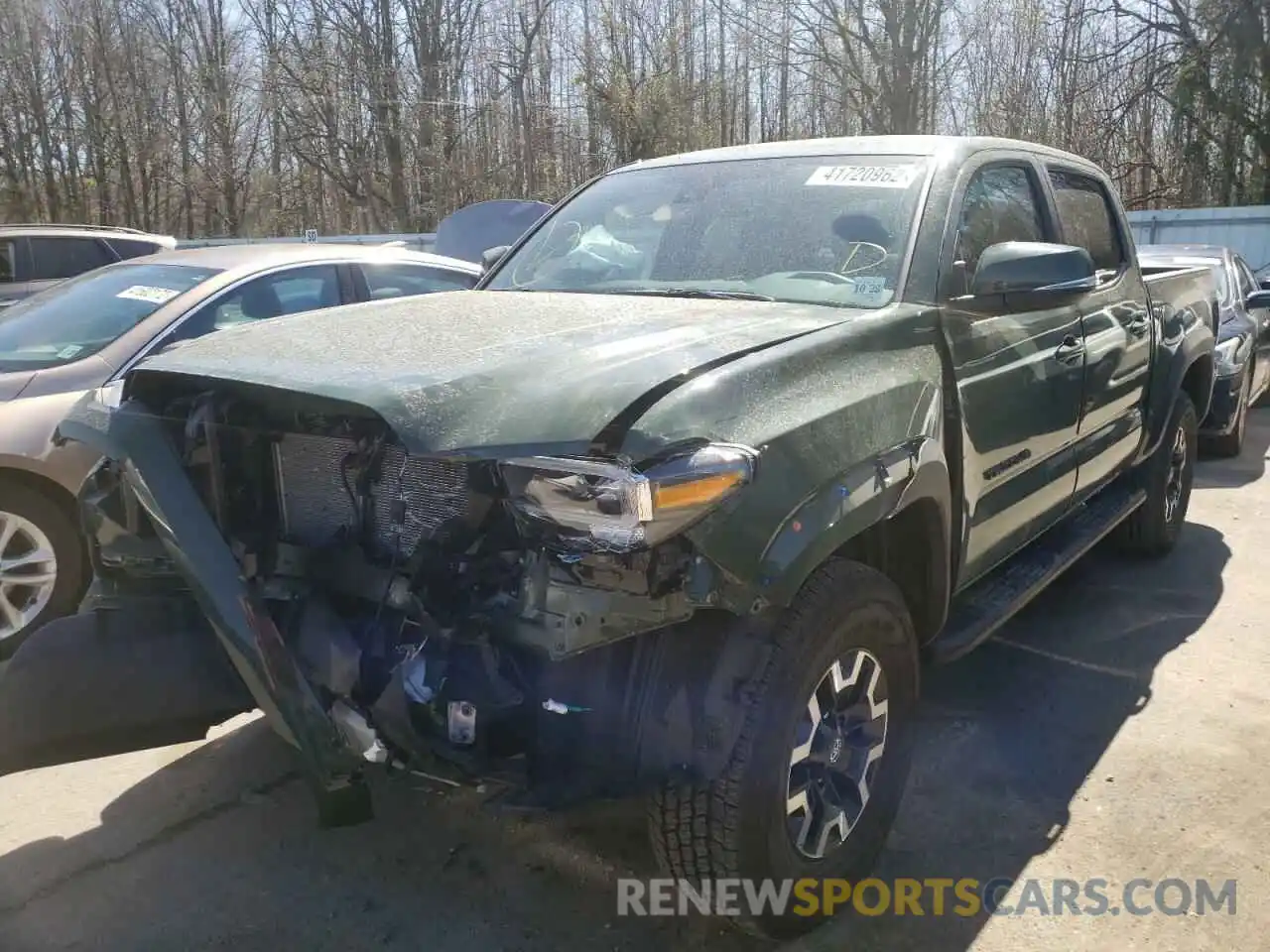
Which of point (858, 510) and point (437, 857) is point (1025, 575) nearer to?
point (858, 510)

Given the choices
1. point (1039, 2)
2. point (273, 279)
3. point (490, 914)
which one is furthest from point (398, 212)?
point (490, 914)

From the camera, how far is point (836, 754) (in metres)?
2.63

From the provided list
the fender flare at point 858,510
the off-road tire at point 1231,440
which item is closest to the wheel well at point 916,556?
the fender flare at point 858,510

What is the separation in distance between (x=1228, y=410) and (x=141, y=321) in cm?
720

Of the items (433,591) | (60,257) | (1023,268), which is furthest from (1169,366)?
(60,257)

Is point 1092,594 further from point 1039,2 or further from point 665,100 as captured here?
point 1039,2

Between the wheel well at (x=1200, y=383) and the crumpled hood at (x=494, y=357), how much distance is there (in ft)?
12.0

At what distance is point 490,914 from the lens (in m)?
2.75

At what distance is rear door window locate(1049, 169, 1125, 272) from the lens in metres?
4.20

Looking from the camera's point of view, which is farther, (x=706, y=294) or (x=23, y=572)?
(x=23, y=572)

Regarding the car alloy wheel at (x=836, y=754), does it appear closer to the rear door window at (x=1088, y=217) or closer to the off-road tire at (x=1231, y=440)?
the rear door window at (x=1088, y=217)

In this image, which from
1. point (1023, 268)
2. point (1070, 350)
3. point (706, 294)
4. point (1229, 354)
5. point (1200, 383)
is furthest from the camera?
point (1229, 354)

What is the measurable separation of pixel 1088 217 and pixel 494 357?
3174 millimetres

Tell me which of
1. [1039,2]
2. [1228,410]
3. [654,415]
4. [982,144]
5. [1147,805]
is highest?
[1039,2]
